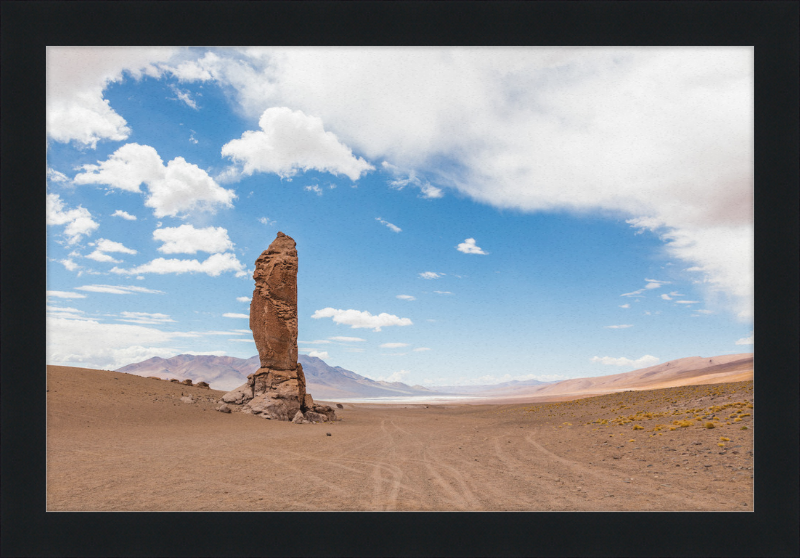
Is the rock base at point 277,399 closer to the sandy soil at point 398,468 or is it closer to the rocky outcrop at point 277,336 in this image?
the rocky outcrop at point 277,336

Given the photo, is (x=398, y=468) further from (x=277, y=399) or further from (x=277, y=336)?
(x=277, y=336)

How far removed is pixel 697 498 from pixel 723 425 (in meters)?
7.89

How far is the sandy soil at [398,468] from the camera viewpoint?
6.51 meters

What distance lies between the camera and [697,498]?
21.5 feet

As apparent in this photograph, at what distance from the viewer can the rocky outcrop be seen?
84.2 ft

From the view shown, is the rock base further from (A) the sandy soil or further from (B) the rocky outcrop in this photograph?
(A) the sandy soil

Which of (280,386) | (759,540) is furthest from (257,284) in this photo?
(759,540)

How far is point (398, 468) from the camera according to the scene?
955 cm

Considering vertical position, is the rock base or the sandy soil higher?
the sandy soil

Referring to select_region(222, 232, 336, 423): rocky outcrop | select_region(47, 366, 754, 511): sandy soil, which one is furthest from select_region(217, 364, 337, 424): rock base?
select_region(47, 366, 754, 511): sandy soil

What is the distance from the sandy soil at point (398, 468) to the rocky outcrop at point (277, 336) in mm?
7459

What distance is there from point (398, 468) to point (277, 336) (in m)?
19.0

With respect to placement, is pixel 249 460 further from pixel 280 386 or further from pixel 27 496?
pixel 280 386

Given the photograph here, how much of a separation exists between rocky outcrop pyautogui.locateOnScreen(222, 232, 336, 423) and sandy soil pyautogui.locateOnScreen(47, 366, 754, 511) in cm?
746
